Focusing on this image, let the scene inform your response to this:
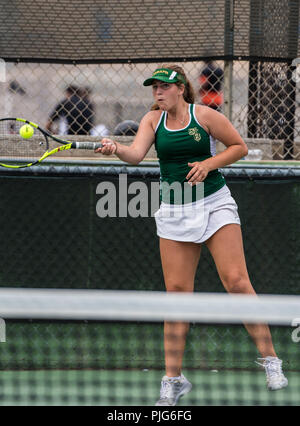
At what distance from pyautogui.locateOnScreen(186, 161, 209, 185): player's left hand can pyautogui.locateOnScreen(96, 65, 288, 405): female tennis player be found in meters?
0.05

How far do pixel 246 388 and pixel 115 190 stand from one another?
50.5 inches

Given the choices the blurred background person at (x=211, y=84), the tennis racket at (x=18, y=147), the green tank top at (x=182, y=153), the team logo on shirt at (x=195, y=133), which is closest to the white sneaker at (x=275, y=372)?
the green tank top at (x=182, y=153)

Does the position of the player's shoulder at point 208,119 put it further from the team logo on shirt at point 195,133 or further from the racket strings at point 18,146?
the racket strings at point 18,146

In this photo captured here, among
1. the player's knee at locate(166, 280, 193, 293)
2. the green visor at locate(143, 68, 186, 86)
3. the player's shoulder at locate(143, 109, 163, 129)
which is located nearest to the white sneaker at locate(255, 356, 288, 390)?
the player's knee at locate(166, 280, 193, 293)

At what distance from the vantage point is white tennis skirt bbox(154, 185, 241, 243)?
10.8ft

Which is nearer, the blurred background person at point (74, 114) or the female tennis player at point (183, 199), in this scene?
the female tennis player at point (183, 199)

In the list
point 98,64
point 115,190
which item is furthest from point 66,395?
point 98,64

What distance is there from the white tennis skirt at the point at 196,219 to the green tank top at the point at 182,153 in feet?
0.11

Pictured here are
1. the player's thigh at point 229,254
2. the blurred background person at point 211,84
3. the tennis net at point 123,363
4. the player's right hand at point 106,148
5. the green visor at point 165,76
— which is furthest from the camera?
the blurred background person at point 211,84

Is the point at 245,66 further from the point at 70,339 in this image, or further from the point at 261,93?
the point at 70,339

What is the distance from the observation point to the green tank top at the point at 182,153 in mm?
3256

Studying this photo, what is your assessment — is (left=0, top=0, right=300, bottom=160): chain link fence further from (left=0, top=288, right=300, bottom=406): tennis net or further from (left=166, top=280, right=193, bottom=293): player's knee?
(left=166, top=280, right=193, bottom=293): player's knee

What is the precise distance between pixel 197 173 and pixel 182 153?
17cm

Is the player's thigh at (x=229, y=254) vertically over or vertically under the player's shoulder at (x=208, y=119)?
under
